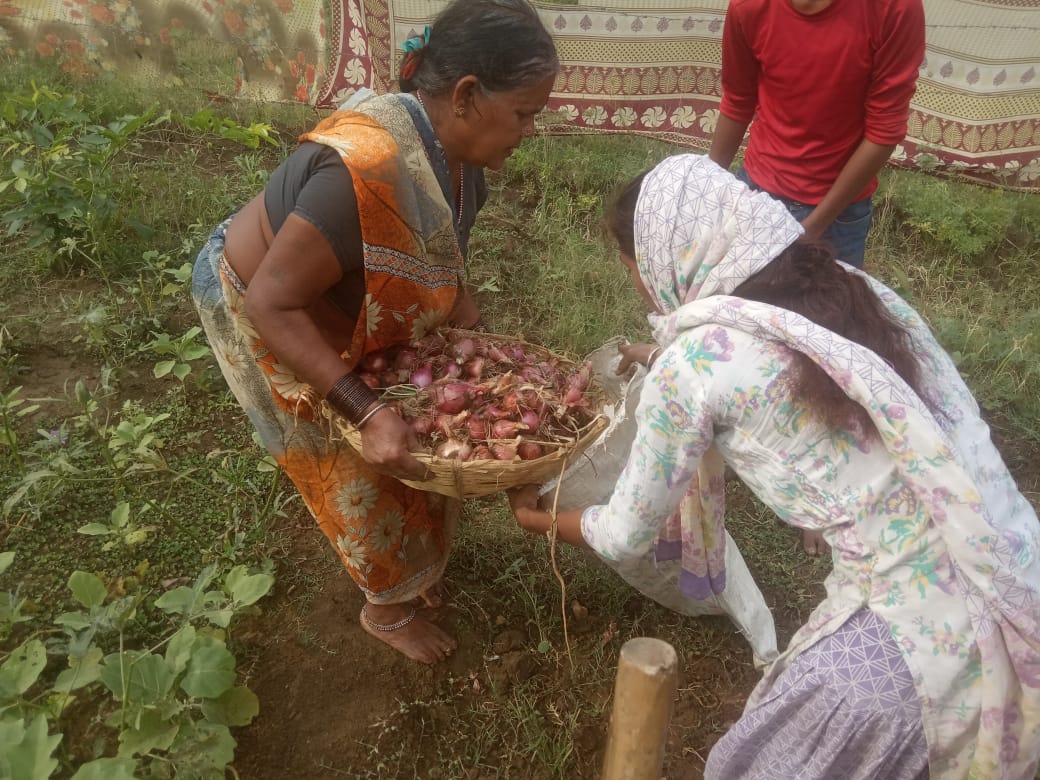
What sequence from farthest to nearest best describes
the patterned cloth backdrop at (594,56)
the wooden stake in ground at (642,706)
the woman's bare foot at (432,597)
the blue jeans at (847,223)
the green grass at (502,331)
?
the patterned cloth backdrop at (594,56)
the blue jeans at (847,223)
the woman's bare foot at (432,597)
the green grass at (502,331)
the wooden stake in ground at (642,706)

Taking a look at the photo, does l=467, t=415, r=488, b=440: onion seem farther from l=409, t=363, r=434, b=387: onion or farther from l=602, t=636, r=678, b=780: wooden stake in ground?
l=602, t=636, r=678, b=780: wooden stake in ground

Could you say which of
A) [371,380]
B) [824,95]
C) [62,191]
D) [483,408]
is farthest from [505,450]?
[62,191]

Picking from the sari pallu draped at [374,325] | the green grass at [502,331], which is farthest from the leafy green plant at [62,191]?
the sari pallu draped at [374,325]

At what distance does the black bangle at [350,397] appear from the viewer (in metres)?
1.57

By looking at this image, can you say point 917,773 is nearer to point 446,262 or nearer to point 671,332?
point 671,332

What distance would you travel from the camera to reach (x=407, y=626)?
2.24 metres

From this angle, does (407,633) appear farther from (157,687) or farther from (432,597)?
(157,687)

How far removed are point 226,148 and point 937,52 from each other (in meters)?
4.32

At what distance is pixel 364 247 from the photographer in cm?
157

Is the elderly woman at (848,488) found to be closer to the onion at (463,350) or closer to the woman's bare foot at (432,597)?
the onion at (463,350)

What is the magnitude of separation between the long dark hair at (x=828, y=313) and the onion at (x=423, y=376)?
732mm

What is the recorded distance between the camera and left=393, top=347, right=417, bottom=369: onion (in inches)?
72.1

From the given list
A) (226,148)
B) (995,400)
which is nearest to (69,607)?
(226,148)

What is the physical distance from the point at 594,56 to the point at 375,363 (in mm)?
3528
